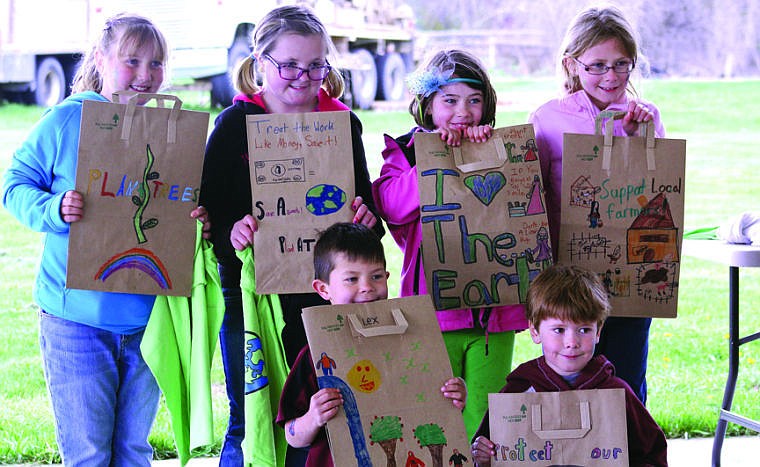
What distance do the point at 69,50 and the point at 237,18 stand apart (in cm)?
145

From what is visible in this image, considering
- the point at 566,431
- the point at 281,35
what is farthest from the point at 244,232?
the point at 566,431

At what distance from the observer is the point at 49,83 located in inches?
270

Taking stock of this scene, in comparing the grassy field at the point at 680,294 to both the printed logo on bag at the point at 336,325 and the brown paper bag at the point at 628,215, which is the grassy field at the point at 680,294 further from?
the printed logo on bag at the point at 336,325

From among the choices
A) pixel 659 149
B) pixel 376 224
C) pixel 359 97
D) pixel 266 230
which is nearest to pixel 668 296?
pixel 659 149

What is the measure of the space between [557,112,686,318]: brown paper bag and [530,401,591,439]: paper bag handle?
1.79 feet

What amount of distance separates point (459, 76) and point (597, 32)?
44cm

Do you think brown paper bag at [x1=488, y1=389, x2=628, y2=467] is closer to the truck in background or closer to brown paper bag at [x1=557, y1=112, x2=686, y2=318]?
brown paper bag at [x1=557, y1=112, x2=686, y2=318]

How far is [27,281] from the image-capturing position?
5652mm

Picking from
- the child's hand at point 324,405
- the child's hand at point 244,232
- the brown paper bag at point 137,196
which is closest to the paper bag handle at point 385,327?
the child's hand at point 324,405

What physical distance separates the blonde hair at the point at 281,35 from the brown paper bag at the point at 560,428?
108 cm

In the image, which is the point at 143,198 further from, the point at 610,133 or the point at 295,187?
the point at 610,133

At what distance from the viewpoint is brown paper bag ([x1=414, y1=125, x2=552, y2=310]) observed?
2.45 meters

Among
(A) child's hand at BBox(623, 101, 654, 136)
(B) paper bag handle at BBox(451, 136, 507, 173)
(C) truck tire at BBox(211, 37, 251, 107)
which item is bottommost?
(B) paper bag handle at BBox(451, 136, 507, 173)

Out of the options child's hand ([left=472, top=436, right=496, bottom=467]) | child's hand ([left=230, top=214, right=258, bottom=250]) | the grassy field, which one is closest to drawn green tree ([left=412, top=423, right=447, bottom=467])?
child's hand ([left=472, top=436, right=496, bottom=467])
